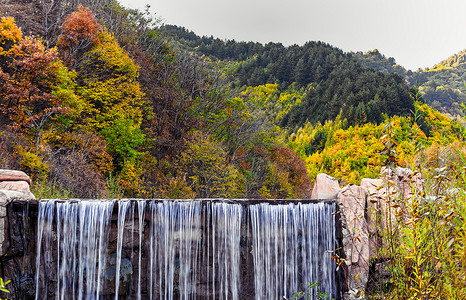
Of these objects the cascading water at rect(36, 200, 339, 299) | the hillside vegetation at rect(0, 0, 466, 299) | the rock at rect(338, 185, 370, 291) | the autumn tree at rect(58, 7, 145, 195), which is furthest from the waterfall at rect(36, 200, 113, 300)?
the autumn tree at rect(58, 7, 145, 195)

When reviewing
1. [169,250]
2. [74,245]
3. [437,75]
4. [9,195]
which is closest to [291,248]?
[169,250]

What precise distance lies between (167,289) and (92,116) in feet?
48.3

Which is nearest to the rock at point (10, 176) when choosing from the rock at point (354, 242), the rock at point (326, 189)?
the rock at point (326, 189)

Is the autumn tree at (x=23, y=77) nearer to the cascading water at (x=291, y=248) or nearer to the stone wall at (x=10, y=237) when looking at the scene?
the stone wall at (x=10, y=237)

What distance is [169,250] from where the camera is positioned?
938cm

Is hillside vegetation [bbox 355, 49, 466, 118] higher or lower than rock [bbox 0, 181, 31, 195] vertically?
higher

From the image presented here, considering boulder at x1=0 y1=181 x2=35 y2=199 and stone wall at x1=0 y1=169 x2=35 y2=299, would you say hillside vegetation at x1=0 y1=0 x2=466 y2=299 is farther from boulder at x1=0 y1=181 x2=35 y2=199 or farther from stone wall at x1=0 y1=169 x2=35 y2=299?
stone wall at x1=0 y1=169 x2=35 y2=299

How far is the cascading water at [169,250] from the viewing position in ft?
29.6

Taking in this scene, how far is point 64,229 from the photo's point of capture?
908cm

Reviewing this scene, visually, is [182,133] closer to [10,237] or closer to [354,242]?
[10,237]

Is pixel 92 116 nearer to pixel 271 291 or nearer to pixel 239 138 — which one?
pixel 239 138

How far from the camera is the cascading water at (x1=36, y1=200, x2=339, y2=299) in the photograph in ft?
29.6

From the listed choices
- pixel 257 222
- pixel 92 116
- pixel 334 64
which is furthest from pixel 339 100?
pixel 257 222

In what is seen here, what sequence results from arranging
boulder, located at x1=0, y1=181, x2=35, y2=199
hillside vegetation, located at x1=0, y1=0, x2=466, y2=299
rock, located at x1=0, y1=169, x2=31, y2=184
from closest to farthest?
hillside vegetation, located at x1=0, y1=0, x2=466, y2=299, boulder, located at x1=0, y1=181, x2=35, y2=199, rock, located at x1=0, y1=169, x2=31, y2=184
